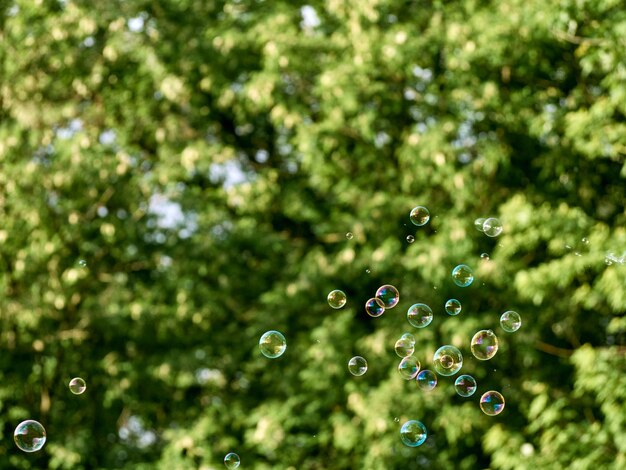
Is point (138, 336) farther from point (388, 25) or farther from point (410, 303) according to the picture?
point (388, 25)

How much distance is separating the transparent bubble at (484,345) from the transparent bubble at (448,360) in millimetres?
161

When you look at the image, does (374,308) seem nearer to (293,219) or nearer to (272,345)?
(272,345)

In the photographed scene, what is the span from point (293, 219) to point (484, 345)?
3.40 m

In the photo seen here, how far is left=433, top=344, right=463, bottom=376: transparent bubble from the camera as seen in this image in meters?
→ 6.79

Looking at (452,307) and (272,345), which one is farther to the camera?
(452,307)

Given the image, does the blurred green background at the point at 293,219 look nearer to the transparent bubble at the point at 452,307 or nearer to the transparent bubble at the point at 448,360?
the transparent bubble at the point at 452,307

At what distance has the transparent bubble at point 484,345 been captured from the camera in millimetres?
6898

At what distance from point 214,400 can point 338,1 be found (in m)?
3.52

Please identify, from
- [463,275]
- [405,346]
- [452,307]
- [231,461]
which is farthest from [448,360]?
[231,461]

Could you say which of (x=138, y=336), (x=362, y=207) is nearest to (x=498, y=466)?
(x=362, y=207)

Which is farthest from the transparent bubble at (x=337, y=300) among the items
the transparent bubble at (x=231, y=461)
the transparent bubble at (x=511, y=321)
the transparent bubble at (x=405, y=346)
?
the transparent bubble at (x=231, y=461)

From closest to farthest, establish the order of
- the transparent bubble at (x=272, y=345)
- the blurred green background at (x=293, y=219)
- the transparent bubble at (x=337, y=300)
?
the transparent bubble at (x=272, y=345) → the transparent bubble at (x=337, y=300) → the blurred green background at (x=293, y=219)

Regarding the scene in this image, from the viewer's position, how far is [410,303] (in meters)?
8.81

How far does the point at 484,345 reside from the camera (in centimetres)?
695
